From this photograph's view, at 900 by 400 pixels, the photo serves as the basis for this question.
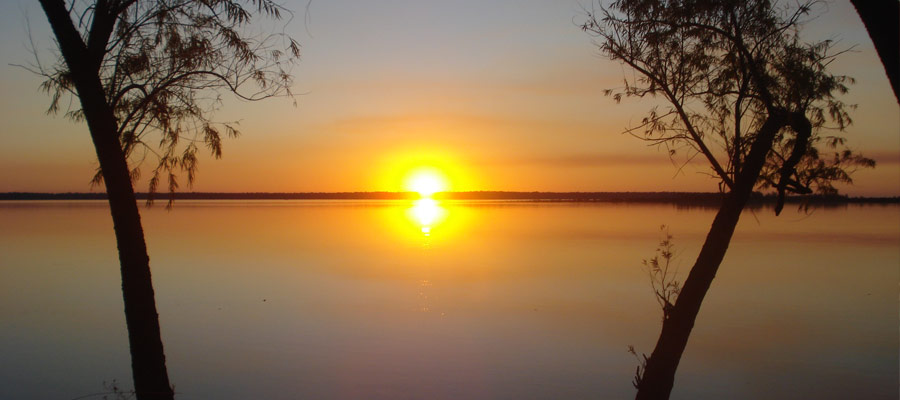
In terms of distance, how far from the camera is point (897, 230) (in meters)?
39.2

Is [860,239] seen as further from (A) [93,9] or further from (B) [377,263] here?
(A) [93,9]

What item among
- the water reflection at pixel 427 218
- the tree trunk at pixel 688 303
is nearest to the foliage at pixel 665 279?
the tree trunk at pixel 688 303

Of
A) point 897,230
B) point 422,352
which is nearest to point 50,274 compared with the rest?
point 422,352

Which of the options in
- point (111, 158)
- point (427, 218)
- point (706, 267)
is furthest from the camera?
point (427, 218)

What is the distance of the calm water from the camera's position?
32.4 ft

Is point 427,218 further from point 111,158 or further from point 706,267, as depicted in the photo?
point 111,158

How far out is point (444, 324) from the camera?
1404cm

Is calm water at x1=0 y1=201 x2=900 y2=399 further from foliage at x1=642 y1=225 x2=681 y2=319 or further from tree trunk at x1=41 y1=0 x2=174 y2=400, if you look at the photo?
tree trunk at x1=41 y1=0 x2=174 y2=400

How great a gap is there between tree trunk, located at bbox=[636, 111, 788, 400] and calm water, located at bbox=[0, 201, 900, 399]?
2933mm

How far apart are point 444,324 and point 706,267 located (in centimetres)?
815

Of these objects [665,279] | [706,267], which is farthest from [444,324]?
[706,267]

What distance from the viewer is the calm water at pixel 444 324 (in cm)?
989

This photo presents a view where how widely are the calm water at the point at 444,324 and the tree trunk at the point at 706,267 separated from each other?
2.93 m

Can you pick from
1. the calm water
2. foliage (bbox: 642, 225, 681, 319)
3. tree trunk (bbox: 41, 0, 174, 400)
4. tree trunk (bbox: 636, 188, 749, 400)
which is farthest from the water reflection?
tree trunk (bbox: 41, 0, 174, 400)
